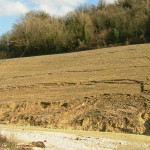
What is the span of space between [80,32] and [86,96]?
2585cm

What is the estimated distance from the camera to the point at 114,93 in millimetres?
11312

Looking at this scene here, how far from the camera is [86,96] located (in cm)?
1180

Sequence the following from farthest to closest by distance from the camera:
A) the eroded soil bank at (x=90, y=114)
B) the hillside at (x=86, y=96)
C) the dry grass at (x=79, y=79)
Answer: the dry grass at (x=79, y=79), the hillside at (x=86, y=96), the eroded soil bank at (x=90, y=114)

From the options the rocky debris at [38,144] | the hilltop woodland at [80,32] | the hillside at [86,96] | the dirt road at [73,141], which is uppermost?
the hilltop woodland at [80,32]

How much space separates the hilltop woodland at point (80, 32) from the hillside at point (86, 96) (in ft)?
55.0

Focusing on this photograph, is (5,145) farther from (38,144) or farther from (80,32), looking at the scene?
(80,32)

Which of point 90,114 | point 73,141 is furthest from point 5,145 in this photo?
point 90,114

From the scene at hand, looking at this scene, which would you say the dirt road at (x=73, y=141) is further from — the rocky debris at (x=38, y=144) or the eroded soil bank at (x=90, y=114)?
the eroded soil bank at (x=90, y=114)

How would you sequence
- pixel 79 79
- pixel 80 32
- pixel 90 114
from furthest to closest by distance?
pixel 80 32 → pixel 79 79 → pixel 90 114

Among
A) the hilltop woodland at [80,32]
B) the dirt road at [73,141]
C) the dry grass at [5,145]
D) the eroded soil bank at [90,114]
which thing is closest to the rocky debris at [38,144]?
the dirt road at [73,141]

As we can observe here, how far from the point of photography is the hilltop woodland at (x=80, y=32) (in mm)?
33469

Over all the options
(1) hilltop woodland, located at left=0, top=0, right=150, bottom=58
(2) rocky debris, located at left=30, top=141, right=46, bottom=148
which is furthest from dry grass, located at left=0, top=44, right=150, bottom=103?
(1) hilltop woodland, located at left=0, top=0, right=150, bottom=58

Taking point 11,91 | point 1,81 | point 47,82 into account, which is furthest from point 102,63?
point 1,81

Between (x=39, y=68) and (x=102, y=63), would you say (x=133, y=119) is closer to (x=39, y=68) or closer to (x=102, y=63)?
(x=102, y=63)
